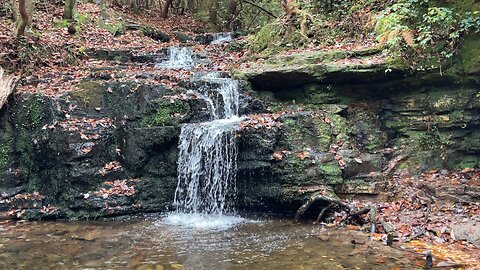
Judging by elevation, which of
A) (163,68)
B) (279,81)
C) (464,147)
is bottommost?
(464,147)

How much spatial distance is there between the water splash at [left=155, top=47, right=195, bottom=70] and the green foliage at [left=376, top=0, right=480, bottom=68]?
19.6ft

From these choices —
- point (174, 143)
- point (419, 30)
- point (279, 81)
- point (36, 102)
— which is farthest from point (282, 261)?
point (36, 102)

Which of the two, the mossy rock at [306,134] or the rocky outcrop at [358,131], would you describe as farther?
the mossy rock at [306,134]

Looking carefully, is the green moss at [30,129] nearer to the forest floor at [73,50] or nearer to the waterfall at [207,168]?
the forest floor at [73,50]

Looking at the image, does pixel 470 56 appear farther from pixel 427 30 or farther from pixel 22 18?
pixel 22 18

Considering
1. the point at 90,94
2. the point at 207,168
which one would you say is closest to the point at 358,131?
the point at 207,168

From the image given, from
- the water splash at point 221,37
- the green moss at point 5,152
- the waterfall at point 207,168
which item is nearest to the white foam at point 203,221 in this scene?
the waterfall at point 207,168

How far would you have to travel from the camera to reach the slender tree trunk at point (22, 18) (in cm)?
936

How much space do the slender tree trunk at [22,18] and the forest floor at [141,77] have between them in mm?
249

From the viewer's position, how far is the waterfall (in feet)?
27.2

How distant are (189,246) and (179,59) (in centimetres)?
767

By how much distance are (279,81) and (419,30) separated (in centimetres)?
307

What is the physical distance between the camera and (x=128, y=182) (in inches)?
334

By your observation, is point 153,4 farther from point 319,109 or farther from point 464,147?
point 464,147
